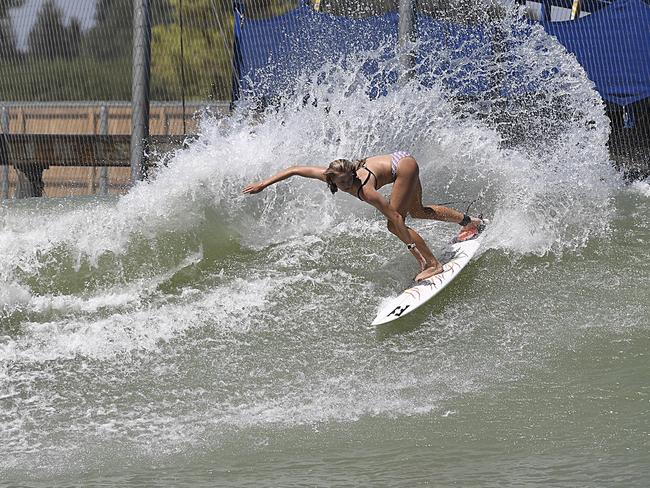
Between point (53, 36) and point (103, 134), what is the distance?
1214 mm

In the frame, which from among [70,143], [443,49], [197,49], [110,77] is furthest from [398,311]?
[110,77]

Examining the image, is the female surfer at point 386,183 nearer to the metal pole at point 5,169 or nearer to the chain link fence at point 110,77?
the chain link fence at point 110,77

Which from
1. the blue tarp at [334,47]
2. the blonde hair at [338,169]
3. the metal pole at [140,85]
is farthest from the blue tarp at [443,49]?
the blonde hair at [338,169]

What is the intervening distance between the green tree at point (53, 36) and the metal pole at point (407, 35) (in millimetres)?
3777

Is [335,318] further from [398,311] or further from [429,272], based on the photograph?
[429,272]

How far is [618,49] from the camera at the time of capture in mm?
8812

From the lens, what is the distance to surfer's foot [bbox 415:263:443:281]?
21.4 ft

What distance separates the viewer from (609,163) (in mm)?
8430

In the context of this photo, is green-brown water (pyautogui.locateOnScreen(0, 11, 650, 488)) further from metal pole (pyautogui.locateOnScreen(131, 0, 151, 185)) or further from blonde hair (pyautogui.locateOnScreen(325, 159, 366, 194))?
blonde hair (pyautogui.locateOnScreen(325, 159, 366, 194))

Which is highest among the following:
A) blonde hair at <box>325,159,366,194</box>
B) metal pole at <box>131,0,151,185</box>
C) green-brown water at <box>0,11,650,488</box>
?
metal pole at <box>131,0,151,185</box>

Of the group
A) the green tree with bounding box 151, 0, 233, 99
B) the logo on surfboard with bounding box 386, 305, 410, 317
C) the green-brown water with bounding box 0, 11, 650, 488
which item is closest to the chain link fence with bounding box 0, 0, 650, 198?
the green tree with bounding box 151, 0, 233, 99

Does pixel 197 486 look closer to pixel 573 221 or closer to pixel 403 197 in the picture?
pixel 403 197

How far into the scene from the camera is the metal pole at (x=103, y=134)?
10.1 meters

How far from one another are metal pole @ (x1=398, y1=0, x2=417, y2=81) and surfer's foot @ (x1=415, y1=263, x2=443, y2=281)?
7.63 feet
